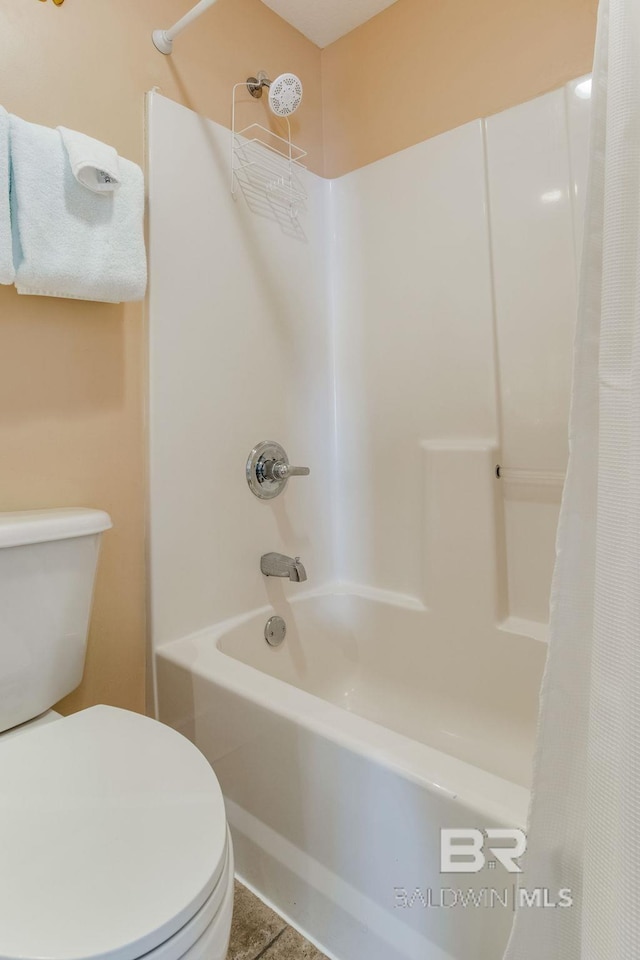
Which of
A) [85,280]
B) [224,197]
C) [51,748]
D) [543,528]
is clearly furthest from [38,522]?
[543,528]

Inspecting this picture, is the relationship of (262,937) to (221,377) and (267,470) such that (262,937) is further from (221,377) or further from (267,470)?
(221,377)

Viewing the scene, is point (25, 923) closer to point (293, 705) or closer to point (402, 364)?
point (293, 705)

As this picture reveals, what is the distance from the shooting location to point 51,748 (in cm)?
81

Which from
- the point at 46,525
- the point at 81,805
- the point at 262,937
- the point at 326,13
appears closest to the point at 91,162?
the point at 46,525

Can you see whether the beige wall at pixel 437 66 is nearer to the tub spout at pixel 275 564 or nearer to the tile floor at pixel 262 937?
the tub spout at pixel 275 564

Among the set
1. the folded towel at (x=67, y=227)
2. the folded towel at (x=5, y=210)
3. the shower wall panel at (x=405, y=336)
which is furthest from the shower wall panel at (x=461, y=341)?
the folded towel at (x=5, y=210)

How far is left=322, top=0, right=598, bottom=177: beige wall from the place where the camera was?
1.33 m

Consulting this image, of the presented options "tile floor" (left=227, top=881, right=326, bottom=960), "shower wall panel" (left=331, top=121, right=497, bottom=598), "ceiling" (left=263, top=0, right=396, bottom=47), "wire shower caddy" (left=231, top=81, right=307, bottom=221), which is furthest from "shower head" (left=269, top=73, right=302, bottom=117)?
"tile floor" (left=227, top=881, right=326, bottom=960)

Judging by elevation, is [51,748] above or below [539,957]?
above

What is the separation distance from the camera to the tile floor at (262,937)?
3.29 ft

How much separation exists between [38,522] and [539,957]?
0.94m

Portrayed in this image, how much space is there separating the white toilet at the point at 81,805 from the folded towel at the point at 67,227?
0.47 metres

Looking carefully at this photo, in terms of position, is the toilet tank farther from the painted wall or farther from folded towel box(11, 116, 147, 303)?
folded towel box(11, 116, 147, 303)

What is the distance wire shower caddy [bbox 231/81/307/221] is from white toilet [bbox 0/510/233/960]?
1125 mm
